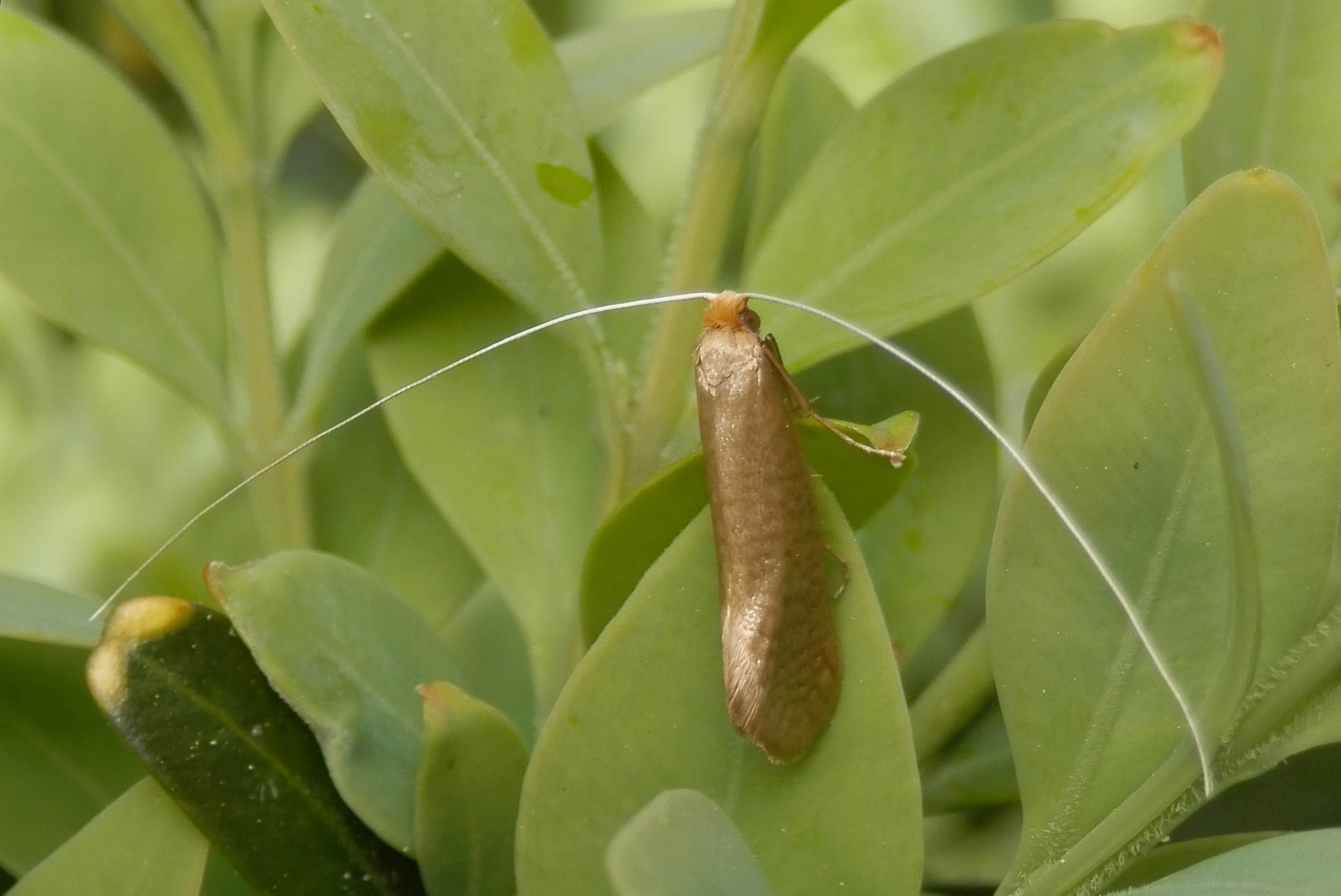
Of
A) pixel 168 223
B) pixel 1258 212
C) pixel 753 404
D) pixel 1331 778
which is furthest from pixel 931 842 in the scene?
pixel 168 223

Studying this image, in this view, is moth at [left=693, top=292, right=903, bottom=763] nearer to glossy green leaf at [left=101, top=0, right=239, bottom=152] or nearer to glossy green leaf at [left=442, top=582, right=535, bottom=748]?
glossy green leaf at [left=442, top=582, right=535, bottom=748]

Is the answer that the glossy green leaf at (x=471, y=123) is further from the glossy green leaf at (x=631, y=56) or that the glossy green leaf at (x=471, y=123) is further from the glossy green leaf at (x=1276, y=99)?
the glossy green leaf at (x=1276, y=99)

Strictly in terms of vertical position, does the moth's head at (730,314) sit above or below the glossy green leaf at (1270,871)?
above

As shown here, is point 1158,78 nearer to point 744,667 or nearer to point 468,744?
point 744,667

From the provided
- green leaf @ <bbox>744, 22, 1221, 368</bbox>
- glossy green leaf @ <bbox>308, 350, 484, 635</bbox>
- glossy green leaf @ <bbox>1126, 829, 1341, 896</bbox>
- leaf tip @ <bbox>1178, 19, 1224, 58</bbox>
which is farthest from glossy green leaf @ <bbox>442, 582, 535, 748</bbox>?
leaf tip @ <bbox>1178, 19, 1224, 58</bbox>

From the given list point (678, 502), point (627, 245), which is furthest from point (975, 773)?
point (627, 245)

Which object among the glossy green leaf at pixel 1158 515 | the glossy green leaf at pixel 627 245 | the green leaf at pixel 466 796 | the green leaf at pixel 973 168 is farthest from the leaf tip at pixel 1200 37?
the green leaf at pixel 466 796
